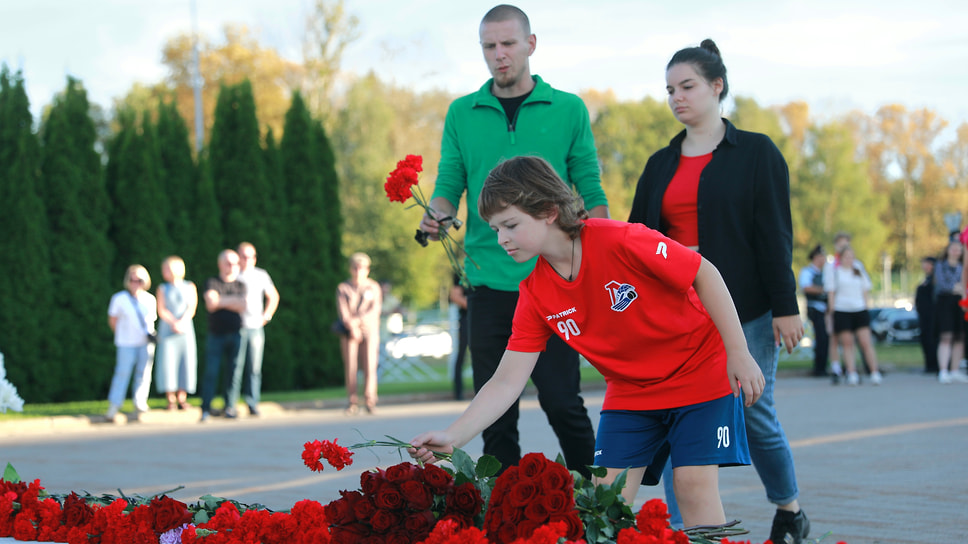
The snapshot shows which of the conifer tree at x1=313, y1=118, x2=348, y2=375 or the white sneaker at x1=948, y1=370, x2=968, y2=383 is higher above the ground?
the conifer tree at x1=313, y1=118, x2=348, y2=375

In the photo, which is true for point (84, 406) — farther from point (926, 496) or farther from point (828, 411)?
point (926, 496)

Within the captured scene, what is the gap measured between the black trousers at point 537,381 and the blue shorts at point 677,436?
0.78 meters

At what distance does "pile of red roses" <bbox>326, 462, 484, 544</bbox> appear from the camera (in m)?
2.82

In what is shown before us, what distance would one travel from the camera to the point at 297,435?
1046 centimetres

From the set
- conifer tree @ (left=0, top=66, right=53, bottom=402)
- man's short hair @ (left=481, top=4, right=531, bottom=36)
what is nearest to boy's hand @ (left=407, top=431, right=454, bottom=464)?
man's short hair @ (left=481, top=4, right=531, bottom=36)

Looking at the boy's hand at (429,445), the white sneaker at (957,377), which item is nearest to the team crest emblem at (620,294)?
the boy's hand at (429,445)

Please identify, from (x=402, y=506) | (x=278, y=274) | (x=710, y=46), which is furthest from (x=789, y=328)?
(x=278, y=274)

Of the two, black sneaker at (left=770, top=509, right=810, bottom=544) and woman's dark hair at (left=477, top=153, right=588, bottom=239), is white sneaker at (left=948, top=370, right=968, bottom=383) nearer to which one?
black sneaker at (left=770, top=509, right=810, bottom=544)

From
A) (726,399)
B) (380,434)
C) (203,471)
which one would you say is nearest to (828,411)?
(380,434)

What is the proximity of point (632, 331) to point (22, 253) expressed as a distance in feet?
46.2

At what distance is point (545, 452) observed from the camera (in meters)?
8.34

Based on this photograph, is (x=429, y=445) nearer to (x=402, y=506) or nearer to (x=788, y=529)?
(x=402, y=506)

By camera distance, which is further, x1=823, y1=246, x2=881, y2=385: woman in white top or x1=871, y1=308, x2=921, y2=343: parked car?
x1=871, y1=308, x2=921, y2=343: parked car

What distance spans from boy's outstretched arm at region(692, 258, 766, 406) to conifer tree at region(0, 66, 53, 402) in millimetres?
14092
